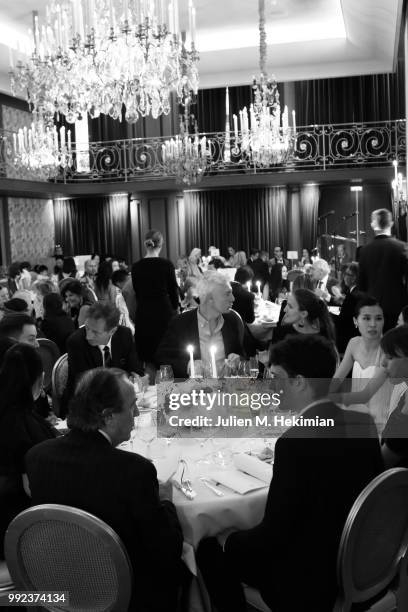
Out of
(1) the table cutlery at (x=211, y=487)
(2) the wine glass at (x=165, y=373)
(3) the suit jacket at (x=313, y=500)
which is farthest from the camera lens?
(2) the wine glass at (x=165, y=373)

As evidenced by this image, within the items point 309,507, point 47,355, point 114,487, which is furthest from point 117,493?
point 47,355

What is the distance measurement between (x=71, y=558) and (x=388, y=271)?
186 inches

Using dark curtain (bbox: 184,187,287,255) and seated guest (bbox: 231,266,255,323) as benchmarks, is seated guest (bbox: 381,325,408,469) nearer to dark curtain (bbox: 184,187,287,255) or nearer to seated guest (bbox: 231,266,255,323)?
seated guest (bbox: 231,266,255,323)

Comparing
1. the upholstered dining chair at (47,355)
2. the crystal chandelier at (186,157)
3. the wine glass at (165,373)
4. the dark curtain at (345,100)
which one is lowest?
the upholstered dining chair at (47,355)

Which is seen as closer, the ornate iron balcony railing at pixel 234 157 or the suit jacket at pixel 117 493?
the suit jacket at pixel 117 493

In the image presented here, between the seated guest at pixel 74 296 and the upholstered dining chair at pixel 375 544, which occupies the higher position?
the seated guest at pixel 74 296

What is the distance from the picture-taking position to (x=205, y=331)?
451cm

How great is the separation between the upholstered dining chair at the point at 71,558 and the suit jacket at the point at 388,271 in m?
4.58

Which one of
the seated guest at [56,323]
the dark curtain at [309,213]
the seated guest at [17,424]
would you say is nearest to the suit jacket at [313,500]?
the seated guest at [17,424]

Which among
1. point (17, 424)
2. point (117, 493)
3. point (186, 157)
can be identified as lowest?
point (117, 493)

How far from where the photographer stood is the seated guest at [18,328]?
4109mm

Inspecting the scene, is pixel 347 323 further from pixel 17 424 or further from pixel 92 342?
pixel 17 424

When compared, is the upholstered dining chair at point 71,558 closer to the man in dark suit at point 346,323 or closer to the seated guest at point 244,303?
the man in dark suit at point 346,323

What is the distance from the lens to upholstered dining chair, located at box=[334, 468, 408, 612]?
2.20 m
